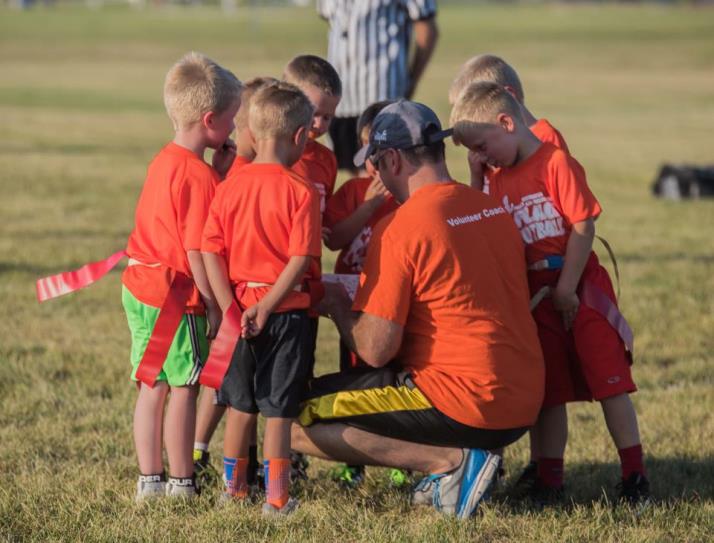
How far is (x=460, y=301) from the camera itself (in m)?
4.48

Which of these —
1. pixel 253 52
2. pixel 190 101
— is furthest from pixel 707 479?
pixel 253 52

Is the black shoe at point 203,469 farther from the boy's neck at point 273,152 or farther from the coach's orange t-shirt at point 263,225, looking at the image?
the boy's neck at point 273,152

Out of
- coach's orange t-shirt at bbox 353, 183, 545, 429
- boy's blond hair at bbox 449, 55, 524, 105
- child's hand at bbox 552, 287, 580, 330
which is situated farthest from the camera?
boy's blond hair at bbox 449, 55, 524, 105

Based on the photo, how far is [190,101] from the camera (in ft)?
15.6

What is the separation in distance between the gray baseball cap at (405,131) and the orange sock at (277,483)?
3.83 ft

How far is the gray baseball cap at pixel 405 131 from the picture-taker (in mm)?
4527

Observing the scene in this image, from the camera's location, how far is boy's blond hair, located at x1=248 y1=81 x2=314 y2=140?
178 inches

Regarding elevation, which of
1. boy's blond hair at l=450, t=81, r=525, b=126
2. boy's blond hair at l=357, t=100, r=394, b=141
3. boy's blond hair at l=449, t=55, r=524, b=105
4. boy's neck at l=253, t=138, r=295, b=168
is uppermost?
boy's blond hair at l=449, t=55, r=524, b=105

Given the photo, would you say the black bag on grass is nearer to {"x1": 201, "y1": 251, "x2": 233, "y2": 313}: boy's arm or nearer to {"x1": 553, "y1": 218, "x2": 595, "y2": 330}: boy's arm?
{"x1": 553, "y1": 218, "x2": 595, "y2": 330}: boy's arm

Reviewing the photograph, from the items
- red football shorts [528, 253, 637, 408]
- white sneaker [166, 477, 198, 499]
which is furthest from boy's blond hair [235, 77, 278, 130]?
white sneaker [166, 477, 198, 499]

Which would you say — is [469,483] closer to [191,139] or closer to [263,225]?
[263,225]

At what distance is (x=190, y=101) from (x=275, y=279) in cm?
79

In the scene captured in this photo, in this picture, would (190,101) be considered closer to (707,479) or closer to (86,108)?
(707,479)

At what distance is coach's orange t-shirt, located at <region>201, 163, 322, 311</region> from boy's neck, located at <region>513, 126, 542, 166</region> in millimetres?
880
